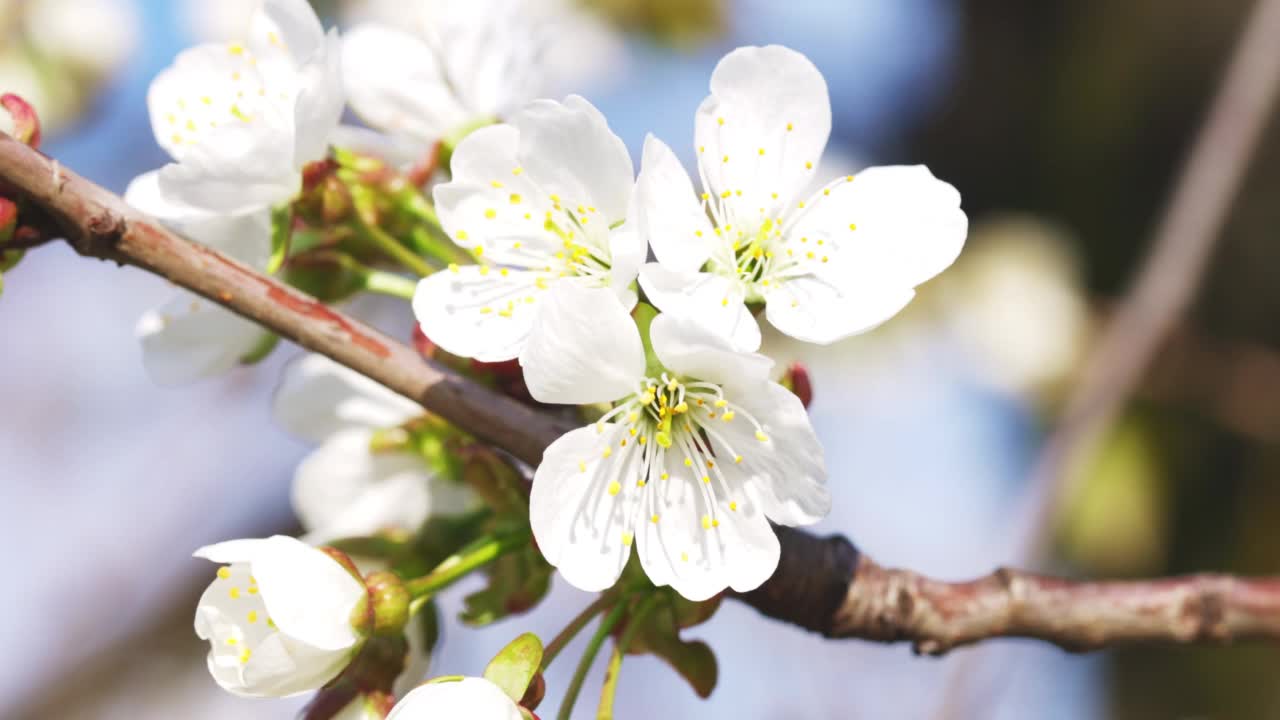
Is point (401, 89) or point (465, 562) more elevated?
point (401, 89)

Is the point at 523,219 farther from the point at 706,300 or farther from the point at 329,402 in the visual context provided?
the point at 329,402

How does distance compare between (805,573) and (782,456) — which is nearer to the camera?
(782,456)

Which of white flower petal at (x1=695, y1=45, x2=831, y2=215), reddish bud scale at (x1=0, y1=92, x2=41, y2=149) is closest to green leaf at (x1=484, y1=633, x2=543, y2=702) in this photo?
white flower petal at (x1=695, y1=45, x2=831, y2=215)

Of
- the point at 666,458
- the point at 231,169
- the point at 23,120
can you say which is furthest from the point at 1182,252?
the point at 23,120

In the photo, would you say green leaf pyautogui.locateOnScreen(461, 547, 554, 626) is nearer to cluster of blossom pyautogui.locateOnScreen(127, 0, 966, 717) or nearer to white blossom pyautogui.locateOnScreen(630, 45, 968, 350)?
cluster of blossom pyautogui.locateOnScreen(127, 0, 966, 717)

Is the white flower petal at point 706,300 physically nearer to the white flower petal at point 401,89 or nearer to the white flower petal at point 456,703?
the white flower petal at point 456,703

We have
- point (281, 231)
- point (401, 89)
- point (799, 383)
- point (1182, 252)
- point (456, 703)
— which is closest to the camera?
point (456, 703)
